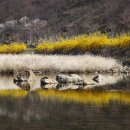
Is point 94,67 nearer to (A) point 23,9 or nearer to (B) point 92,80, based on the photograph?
(B) point 92,80

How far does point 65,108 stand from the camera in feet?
68.1

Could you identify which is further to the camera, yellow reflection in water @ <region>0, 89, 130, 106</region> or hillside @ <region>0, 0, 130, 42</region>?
hillside @ <region>0, 0, 130, 42</region>

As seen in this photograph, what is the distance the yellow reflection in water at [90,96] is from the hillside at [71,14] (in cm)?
5949

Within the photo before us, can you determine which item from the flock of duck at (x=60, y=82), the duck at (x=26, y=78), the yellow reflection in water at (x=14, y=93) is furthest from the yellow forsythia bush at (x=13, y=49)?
the yellow reflection in water at (x=14, y=93)

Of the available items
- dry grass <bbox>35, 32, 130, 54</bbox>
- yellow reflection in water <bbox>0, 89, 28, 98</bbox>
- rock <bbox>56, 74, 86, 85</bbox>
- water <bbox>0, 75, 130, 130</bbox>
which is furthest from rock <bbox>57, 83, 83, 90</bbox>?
dry grass <bbox>35, 32, 130, 54</bbox>

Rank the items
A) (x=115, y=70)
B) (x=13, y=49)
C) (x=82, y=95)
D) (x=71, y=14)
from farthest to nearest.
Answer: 1. (x=71, y=14)
2. (x=13, y=49)
3. (x=115, y=70)
4. (x=82, y=95)

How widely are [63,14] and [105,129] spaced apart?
99101mm

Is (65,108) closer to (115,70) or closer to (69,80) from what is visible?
(69,80)

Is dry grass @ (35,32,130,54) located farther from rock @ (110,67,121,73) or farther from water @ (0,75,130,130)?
water @ (0,75,130,130)

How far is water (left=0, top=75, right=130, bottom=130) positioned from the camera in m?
16.9

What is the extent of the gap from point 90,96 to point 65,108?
4.68 meters

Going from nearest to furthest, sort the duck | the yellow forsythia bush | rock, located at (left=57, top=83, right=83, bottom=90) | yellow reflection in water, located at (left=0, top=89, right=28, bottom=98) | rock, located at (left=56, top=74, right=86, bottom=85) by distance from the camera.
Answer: yellow reflection in water, located at (left=0, top=89, right=28, bottom=98) → rock, located at (left=57, top=83, right=83, bottom=90) → rock, located at (left=56, top=74, right=86, bottom=85) → the duck → the yellow forsythia bush

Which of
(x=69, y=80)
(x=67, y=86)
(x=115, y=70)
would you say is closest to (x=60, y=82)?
(x=69, y=80)

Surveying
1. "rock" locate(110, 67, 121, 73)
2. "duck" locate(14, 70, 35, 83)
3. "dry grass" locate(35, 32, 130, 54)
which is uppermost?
"dry grass" locate(35, 32, 130, 54)
